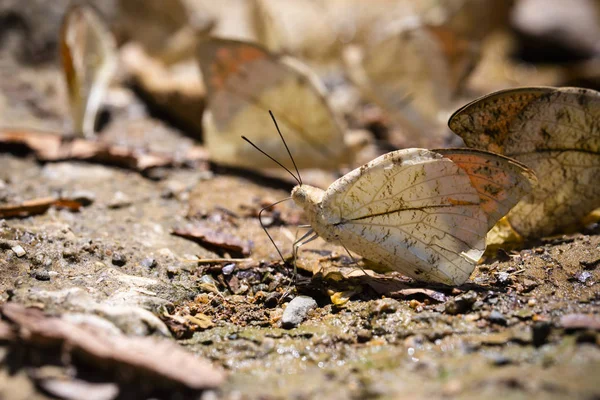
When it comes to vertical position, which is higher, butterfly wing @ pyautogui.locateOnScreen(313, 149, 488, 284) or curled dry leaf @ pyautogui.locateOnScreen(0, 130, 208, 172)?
curled dry leaf @ pyautogui.locateOnScreen(0, 130, 208, 172)

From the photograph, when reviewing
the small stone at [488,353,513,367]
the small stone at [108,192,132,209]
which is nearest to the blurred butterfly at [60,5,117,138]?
the small stone at [108,192,132,209]

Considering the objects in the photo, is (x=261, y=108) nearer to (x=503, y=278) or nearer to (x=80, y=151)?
(x=80, y=151)

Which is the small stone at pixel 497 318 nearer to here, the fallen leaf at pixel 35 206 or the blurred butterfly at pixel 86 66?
the fallen leaf at pixel 35 206

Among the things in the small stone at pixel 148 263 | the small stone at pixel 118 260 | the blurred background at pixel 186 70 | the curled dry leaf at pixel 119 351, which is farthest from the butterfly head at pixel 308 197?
the blurred background at pixel 186 70

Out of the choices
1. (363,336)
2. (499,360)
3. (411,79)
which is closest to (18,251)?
(363,336)

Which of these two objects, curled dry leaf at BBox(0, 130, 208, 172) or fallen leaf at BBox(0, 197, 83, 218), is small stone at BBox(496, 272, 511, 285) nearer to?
fallen leaf at BBox(0, 197, 83, 218)

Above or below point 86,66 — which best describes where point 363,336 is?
below

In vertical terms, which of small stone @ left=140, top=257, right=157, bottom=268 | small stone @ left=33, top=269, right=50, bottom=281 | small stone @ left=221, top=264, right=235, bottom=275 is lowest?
small stone @ left=33, top=269, right=50, bottom=281

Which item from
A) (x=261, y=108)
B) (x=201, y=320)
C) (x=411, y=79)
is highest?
(x=411, y=79)
